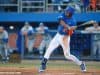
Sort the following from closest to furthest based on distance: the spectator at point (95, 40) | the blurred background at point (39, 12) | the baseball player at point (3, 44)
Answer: the spectator at point (95, 40), the baseball player at point (3, 44), the blurred background at point (39, 12)

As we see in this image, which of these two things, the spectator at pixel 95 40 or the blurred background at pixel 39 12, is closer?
the spectator at pixel 95 40

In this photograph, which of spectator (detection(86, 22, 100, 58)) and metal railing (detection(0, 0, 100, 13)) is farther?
metal railing (detection(0, 0, 100, 13))

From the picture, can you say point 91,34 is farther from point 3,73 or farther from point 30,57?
point 3,73

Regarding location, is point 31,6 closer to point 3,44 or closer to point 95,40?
point 3,44

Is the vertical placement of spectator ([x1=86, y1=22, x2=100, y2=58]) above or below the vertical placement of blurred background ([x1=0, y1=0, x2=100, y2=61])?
below

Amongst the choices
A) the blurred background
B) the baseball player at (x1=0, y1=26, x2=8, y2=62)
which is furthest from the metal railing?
the baseball player at (x1=0, y1=26, x2=8, y2=62)

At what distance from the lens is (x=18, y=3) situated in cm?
2280

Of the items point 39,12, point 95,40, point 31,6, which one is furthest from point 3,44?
point 31,6

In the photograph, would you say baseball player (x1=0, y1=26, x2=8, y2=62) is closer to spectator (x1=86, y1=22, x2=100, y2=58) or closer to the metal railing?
spectator (x1=86, y1=22, x2=100, y2=58)

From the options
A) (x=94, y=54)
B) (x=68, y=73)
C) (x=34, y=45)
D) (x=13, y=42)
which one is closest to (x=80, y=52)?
(x=94, y=54)

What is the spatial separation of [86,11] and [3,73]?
10946 millimetres

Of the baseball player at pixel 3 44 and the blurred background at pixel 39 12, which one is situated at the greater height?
the blurred background at pixel 39 12

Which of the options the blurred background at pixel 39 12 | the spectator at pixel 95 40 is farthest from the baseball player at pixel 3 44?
the spectator at pixel 95 40

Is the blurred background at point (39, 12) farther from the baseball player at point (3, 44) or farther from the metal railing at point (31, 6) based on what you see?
the baseball player at point (3, 44)
